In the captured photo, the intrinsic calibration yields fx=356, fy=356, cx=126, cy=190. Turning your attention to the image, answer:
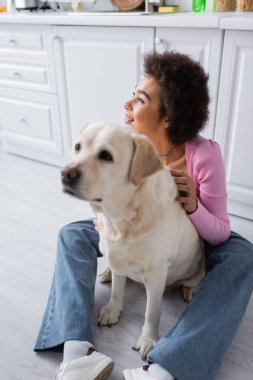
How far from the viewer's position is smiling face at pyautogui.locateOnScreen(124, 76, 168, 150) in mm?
1111

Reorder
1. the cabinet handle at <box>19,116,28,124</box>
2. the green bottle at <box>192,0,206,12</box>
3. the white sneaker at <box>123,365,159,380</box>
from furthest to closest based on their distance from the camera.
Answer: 1. the cabinet handle at <box>19,116,28,124</box>
2. the green bottle at <box>192,0,206,12</box>
3. the white sneaker at <box>123,365,159,380</box>

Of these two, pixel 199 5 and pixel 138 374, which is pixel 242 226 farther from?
pixel 199 5

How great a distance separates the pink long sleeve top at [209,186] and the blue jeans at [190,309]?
0.24 ft

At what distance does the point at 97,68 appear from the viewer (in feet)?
6.13

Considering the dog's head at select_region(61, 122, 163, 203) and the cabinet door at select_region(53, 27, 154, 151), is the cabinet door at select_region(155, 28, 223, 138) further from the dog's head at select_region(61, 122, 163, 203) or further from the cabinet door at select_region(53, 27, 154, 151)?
the dog's head at select_region(61, 122, 163, 203)

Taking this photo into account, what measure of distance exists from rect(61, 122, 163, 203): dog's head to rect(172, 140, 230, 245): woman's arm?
280 millimetres

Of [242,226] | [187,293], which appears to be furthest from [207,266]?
[242,226]

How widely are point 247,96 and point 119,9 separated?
3.40ft

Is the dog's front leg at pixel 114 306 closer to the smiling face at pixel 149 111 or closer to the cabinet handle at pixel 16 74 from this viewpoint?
the smiling face at pixel 149 111

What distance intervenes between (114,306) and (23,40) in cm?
164

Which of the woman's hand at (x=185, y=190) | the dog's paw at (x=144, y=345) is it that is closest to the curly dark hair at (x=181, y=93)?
the woman's hand at (x=185, y=190)

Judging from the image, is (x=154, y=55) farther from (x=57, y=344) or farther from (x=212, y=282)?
(x=57, y=344)

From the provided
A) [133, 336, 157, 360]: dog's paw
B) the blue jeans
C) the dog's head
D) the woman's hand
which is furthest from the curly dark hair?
[133, 336, 157, 360]: dog's paw

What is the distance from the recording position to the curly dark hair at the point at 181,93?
1.08m
